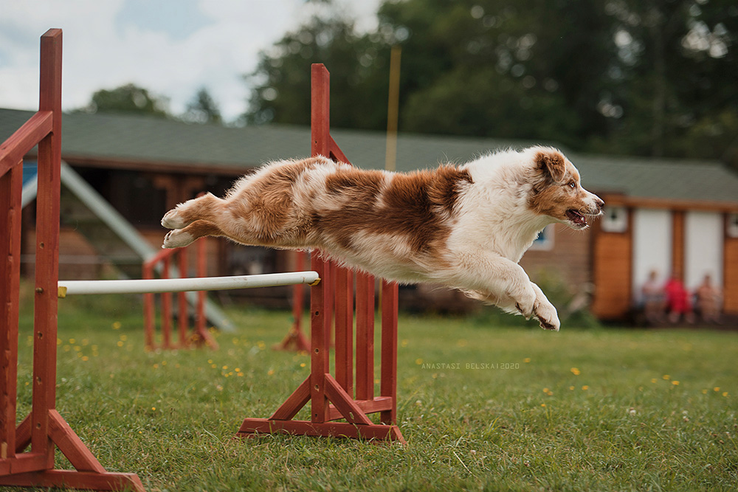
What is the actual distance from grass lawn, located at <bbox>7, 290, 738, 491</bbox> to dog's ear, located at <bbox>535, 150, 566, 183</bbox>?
1544mm

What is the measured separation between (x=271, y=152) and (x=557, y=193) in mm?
15550

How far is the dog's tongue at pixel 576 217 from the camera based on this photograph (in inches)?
144

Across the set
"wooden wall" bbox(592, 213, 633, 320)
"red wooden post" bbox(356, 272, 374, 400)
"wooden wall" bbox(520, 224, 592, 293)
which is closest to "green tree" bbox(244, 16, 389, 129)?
"wooden wall" bbox(520, 224, 592, 293)

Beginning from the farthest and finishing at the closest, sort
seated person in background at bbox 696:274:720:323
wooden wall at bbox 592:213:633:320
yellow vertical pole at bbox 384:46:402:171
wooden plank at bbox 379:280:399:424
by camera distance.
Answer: wooden wall at bbox 592:213:633:320
seated person in background at bbox 696:274:720:323
yellow vertical pole at bbox 384:46:402:171
wooden plank at bbox 379:280:399:424

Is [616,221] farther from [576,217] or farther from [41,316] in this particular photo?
[41,316]

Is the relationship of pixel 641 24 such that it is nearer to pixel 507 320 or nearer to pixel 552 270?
pixel 552 270

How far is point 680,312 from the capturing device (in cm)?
1736

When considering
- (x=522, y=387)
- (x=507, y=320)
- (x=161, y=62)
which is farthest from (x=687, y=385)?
(x=161, y=62)

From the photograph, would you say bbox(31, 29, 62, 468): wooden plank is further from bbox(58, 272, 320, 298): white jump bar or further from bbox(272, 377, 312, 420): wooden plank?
bbox(272, 377, 312, 420): wooden plank

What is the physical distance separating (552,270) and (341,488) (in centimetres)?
1497

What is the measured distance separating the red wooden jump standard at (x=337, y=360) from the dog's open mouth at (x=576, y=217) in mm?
1188

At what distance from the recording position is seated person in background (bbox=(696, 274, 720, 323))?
58.0 feet

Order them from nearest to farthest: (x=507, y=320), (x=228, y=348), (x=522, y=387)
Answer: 1. (x=522, y=387)
2. (x=228, y=348)
3. (x=507, y=320)

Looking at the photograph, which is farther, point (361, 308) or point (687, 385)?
point (687, 385)
